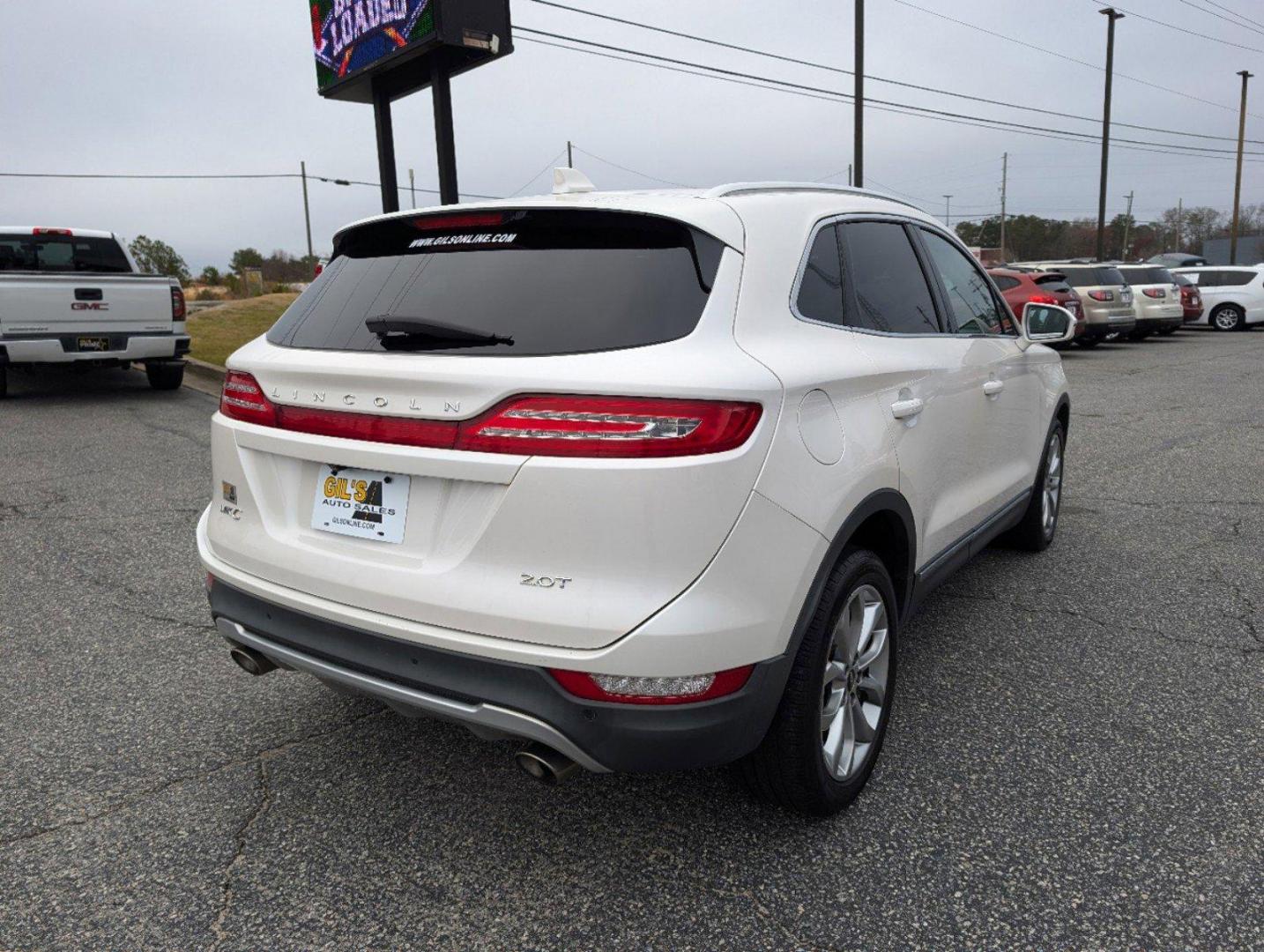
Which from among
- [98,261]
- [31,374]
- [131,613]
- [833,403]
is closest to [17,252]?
[98,261]

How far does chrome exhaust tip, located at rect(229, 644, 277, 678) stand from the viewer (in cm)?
276

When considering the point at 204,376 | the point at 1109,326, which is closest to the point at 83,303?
the point at 204,376

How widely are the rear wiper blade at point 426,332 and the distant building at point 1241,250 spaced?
75134 mm

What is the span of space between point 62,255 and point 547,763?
40.0 ft

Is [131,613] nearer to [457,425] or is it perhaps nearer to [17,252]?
[457,425]

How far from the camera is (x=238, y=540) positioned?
272cm

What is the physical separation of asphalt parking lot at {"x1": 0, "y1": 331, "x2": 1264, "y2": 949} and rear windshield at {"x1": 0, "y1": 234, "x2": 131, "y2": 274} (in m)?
8.59

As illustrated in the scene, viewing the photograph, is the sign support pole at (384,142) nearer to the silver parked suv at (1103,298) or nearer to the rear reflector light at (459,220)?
the silver parked suv at (1103,298)

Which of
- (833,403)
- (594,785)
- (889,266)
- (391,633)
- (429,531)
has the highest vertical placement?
(889,266)

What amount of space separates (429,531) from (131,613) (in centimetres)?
279

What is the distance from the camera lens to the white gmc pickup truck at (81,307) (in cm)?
1038

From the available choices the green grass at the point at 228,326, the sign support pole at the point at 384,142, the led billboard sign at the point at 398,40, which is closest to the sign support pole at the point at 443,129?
the led billboard sign at the point at 398,40

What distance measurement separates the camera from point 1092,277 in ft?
60.7

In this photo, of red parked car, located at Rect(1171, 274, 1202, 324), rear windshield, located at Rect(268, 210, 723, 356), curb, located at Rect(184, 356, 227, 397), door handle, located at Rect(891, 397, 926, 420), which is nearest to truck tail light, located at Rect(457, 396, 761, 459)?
rear windshield, located at Rect(268, 210, 723, 356)
